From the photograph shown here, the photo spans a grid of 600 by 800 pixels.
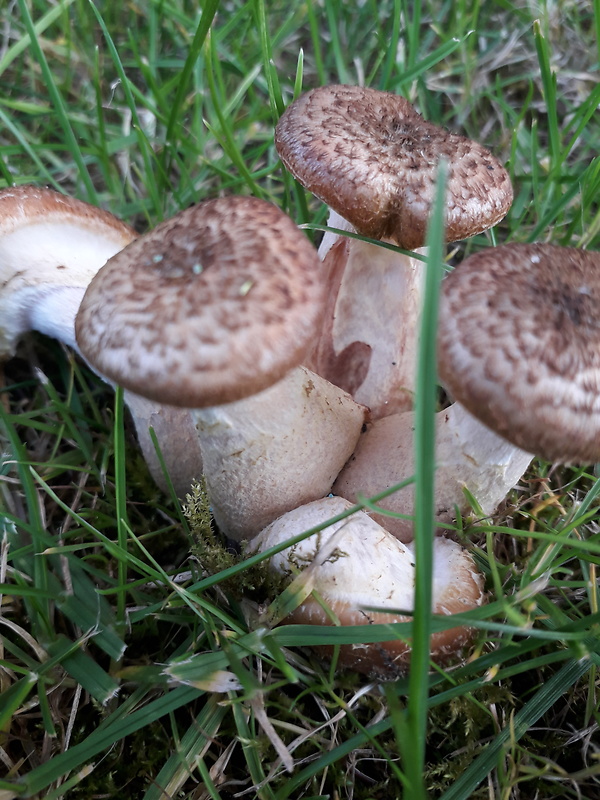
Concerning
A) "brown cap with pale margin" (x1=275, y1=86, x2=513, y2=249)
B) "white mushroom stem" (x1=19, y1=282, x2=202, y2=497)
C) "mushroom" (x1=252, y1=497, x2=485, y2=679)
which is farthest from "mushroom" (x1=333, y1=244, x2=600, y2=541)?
"white mushroom stem" (x1=19, y1=282, x2=202, y2=497)

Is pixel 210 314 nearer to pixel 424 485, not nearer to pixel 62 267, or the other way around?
pixel 424 485

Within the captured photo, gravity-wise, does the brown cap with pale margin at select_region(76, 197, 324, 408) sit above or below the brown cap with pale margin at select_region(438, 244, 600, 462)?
above

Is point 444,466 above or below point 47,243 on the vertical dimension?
below

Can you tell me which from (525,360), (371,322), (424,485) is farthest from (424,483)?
(371,322)

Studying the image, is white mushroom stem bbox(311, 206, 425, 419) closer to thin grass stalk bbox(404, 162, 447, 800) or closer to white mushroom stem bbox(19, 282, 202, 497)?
white mushroom stem bbox(19, 282, 202, 497)

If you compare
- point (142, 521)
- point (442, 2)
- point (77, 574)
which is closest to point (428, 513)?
point (77, 574)

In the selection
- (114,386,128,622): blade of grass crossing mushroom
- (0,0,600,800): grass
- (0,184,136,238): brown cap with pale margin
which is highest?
(0,184,136,238): brown cap with pale margin

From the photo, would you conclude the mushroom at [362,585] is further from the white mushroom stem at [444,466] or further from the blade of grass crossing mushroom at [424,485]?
the blade of grass crossing mushroom at [424,485]
